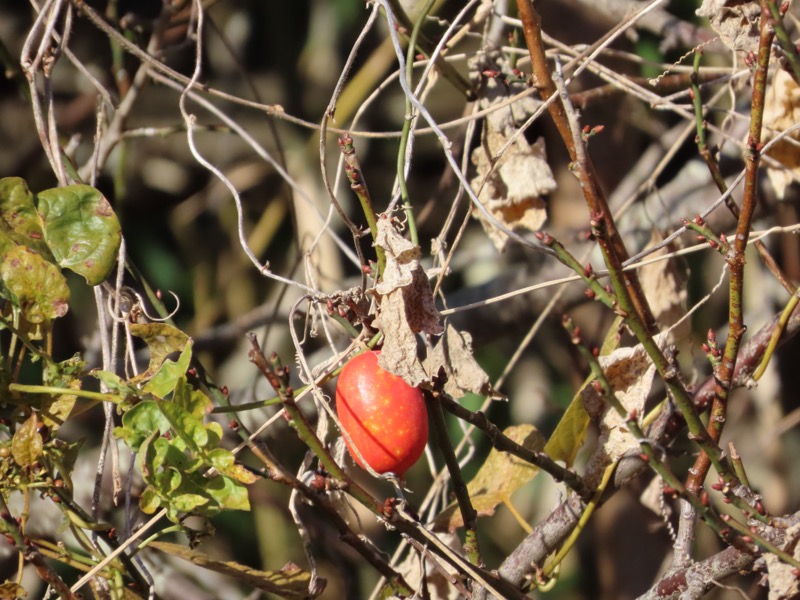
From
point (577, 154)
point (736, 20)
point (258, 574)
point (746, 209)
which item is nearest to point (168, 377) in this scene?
point (258, 574)

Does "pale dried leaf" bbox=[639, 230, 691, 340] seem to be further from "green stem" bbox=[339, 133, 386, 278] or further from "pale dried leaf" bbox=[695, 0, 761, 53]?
"green stem" bbox=[339, 133, 386, 278]

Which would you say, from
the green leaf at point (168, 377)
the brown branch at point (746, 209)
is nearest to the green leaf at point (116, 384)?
the green leaf at point (168, 377)

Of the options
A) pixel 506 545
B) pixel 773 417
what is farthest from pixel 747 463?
pixel 506 545

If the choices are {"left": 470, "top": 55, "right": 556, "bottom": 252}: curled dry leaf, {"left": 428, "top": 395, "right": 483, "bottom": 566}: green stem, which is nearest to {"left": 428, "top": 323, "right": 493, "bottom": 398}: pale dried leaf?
{"left": 428, "top": 395, "right": 483, "bottom": 566}: green stem

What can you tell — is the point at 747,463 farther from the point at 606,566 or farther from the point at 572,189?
the point at 572,189

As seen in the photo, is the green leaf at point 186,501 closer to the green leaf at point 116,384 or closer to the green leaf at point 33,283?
the green leaf at point 116,384

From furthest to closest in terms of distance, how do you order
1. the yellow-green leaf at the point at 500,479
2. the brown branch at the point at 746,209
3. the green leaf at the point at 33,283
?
1. the yellow-green leaf at the point at 500,479
2. the green leaf at the point at 33,283
3. the brown branch at the point at 746,209

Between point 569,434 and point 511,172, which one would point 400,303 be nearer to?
point 569,434
